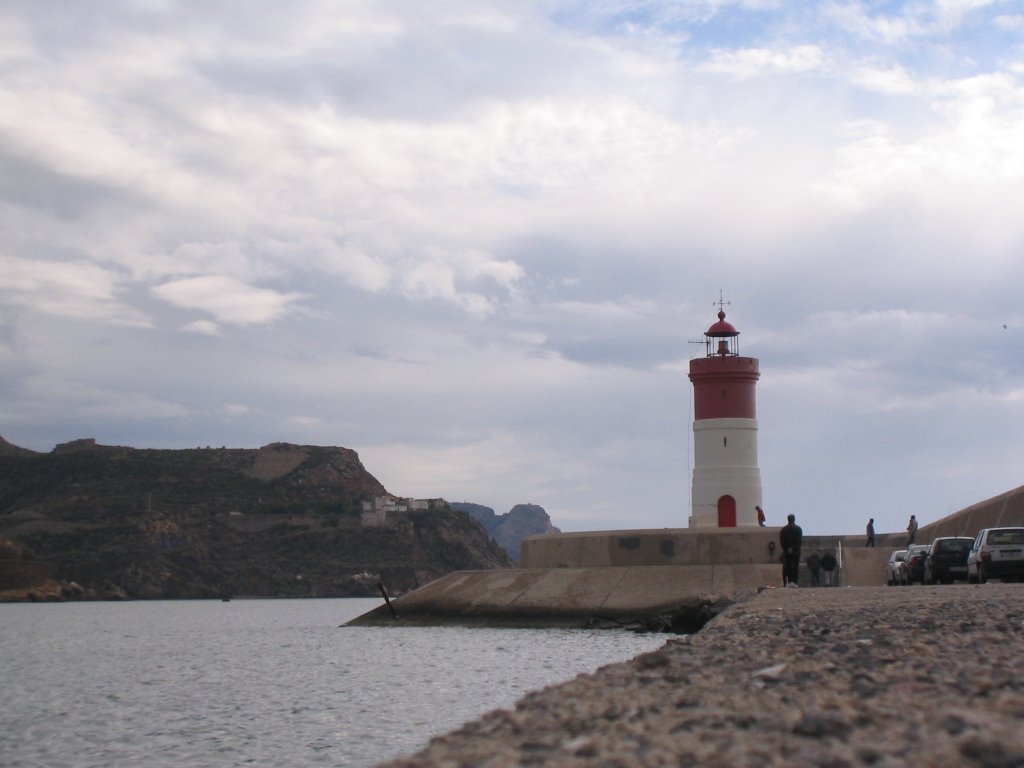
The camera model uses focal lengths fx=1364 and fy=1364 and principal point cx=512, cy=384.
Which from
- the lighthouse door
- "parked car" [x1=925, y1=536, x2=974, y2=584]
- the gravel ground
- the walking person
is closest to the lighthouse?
the lighthouse door

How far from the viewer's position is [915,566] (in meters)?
26.1

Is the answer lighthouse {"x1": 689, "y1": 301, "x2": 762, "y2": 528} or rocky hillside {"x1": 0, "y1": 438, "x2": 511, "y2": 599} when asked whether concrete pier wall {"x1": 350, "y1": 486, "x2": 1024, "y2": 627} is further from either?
rocky hillside {"x1": 0, "y1": 438, "x2": 511, "y2": 599}

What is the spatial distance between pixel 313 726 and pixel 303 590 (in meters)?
105

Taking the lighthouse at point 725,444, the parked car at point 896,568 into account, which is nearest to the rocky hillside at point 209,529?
the lighthouse at point 725,444

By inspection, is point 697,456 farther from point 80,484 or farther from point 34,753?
point 80,484

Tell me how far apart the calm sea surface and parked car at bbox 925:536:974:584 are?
17.0 ft

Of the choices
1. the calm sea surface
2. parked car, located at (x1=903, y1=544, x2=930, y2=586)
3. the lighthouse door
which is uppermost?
the lighthouse door

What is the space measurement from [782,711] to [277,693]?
15396mm

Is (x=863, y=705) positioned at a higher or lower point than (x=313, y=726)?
higher

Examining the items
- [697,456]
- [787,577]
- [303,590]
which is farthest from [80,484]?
[787,577]

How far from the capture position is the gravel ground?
468 cm

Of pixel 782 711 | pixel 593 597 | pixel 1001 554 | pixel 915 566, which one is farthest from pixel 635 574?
pixel 782 711

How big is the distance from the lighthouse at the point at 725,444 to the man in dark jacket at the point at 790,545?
11954 millimetres

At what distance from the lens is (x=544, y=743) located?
17.6 feet
